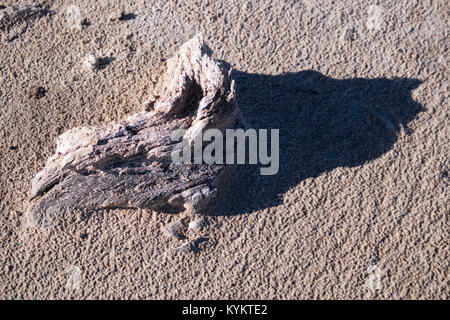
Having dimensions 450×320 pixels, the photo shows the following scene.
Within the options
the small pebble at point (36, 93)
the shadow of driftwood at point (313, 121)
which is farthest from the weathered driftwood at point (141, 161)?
the small pebble at point (36, 93)

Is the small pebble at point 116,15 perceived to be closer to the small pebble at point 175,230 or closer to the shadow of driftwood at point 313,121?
the shadow of driftwood at point 313,121

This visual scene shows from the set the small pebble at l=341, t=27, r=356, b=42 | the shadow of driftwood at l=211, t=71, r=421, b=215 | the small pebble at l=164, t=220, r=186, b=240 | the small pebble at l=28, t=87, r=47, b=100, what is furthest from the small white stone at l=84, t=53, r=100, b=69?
the small pebble at l=341, t=27, r=356, b=42

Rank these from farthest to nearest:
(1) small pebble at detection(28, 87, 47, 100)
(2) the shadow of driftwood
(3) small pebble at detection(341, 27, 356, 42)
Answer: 1. (3) small pebble at detection(341, 27, 356, 42)
2. (1) small pebble at detection(28, 87, 47, 100)
3. (2) the shadow of driftwood

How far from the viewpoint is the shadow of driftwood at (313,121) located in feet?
10.9

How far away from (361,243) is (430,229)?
1.29 ft

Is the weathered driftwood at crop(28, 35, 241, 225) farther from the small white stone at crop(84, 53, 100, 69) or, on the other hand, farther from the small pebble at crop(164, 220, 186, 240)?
the small white stone at crop(84, 53, 100, 69)

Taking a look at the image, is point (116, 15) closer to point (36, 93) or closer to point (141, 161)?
point (36, 93)

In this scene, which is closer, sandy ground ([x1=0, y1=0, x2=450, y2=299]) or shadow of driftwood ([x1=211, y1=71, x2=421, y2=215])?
sandy ground ([x1=0, y1=0, x2=450, y2=299])

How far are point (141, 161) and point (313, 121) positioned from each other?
1.03 metres

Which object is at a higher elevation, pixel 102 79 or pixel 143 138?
pixel 102 79

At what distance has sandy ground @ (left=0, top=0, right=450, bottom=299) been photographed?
3.14 m

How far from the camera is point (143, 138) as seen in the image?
3158 mm

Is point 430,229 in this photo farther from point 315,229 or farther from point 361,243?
point 315,229

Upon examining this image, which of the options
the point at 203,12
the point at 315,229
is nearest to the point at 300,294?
the point at 315,229
